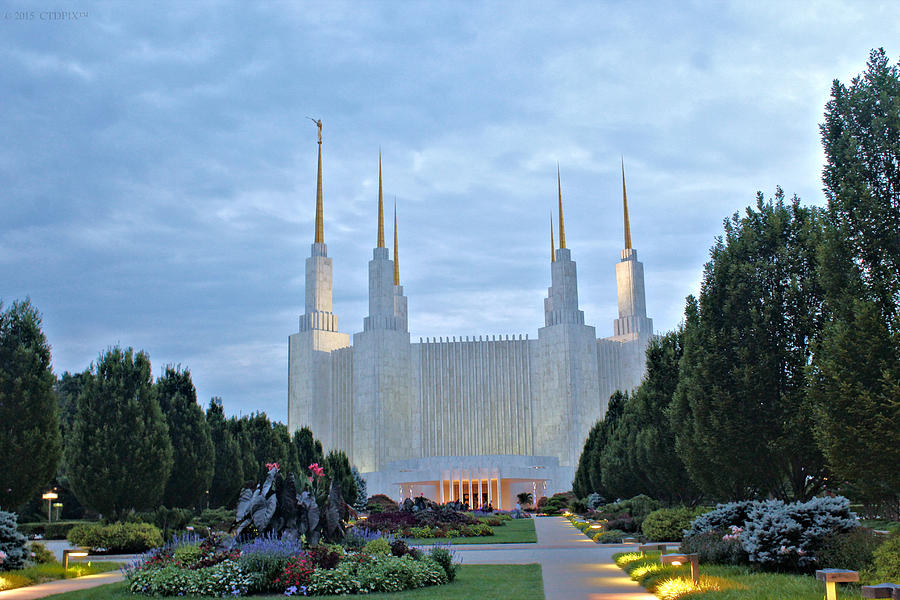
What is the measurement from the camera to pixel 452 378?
75.8 meters

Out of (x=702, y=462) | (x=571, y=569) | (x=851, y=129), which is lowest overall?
(x=571, y=569)

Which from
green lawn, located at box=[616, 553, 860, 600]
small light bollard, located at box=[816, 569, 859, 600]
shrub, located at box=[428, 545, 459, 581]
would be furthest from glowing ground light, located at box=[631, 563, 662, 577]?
small light bollard, located at box=[816, 569, 859, 600]

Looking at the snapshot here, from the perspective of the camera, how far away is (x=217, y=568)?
42.3ft

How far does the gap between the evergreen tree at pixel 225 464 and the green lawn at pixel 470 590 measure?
2281cm

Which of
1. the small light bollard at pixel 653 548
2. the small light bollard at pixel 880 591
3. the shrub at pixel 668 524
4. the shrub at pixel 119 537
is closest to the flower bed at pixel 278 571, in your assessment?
the small light bollard at pixel 653 548

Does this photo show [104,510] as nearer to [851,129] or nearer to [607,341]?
[851,129]

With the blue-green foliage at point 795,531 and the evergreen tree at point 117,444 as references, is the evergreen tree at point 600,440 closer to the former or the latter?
the evergreen tree at point 117,444

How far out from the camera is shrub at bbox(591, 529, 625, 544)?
78.5ft

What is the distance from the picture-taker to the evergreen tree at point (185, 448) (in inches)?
1158

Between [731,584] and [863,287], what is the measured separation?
15.0ft


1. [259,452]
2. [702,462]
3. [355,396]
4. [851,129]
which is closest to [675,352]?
[702,462]

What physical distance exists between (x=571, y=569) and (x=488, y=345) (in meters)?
60.4

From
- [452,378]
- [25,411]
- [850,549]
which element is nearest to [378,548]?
[850,549]

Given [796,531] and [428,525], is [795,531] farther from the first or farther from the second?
[428,525]
